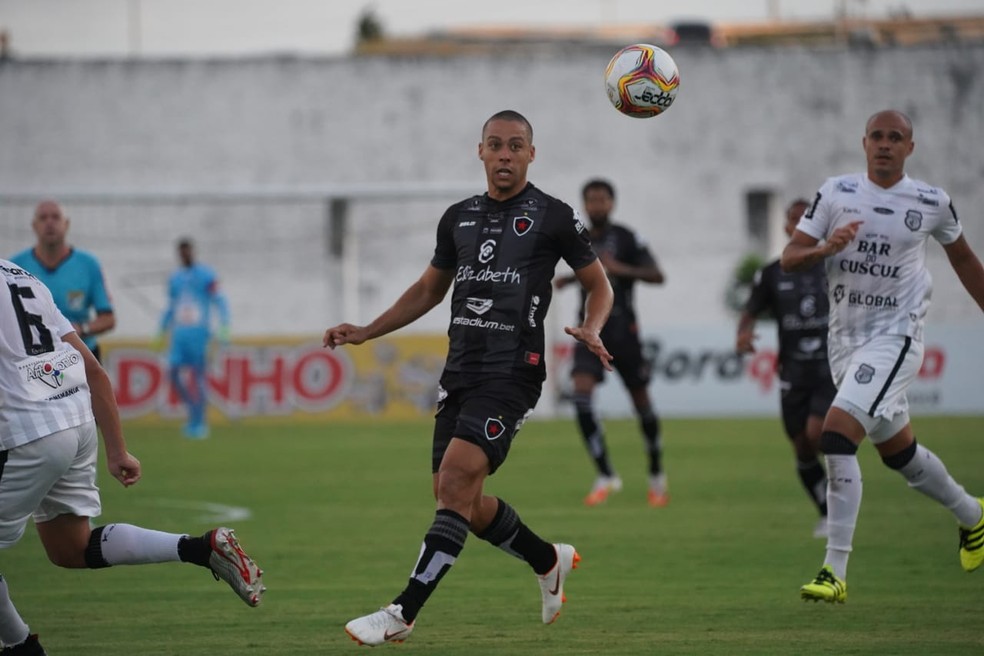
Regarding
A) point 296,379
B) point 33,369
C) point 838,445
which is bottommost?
point 296,379

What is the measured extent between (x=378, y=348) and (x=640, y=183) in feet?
56.0

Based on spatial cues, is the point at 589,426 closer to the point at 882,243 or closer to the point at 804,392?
the point at 804,392

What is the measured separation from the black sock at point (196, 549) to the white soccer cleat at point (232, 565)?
2 centimetres

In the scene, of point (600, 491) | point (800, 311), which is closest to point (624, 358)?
point (600, 491)

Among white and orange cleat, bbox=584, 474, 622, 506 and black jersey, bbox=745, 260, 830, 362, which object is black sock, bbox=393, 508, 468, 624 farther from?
white and orange cleat, bbox=584, 474, 622, 506

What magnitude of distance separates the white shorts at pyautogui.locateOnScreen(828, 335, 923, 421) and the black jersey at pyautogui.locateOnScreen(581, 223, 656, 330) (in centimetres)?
550

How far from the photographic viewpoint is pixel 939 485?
9.04 meters

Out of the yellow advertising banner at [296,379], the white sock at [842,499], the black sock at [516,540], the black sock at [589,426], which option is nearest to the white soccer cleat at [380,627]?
the black sock at [516,540]

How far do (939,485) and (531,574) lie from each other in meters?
2.76

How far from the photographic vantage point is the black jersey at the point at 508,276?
741cm

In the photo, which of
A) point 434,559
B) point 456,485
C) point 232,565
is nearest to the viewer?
point 232,565

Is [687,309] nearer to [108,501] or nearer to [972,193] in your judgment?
[972,193]

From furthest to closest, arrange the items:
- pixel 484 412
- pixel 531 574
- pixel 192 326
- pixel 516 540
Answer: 1. pixel 192 326
2. pixel 531 574
3. pixel 516 540
4. pixel 484 412

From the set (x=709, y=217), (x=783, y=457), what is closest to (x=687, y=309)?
(x=709, y=217)
